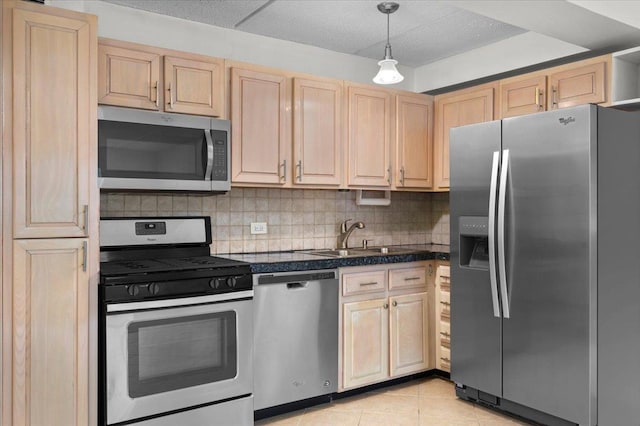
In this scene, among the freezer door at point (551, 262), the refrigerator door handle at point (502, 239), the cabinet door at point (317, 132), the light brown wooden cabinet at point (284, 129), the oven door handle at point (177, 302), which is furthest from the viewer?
the cabinet door at point (317, 132)

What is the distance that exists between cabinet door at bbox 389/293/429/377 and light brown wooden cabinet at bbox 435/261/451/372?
0.08 m

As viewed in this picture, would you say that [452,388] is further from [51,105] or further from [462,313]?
[51,105]

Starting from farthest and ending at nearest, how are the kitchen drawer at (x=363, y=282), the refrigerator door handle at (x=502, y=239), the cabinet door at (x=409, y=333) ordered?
the cabinet door at (x=409, y=333), the kitchen drawer at (x=363, y=282), the refrigerator door handle at (x=502, y=239)

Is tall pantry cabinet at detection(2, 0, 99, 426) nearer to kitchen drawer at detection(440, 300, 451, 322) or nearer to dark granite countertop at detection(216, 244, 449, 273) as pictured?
dark granite countertop at detection(216, 244, 449, 273)

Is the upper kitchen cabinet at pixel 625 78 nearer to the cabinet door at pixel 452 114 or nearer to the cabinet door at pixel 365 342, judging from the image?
the cabinet door at pixel 452 114

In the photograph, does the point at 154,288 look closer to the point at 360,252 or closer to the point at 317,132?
the point at 317,132

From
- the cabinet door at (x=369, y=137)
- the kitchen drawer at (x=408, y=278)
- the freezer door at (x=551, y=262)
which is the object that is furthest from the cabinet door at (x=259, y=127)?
the freezer door at (x=551, y=262)

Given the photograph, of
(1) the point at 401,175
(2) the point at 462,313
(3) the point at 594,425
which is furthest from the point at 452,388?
(1) the point at 401,175

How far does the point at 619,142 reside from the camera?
277 cm

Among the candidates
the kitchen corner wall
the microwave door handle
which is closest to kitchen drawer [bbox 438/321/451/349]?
the kitchen corner wall

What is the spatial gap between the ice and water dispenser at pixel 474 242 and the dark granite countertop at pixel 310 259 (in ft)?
1.24

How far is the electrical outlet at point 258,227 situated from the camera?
3561 millimetres

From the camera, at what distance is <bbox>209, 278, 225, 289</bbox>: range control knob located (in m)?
2.67

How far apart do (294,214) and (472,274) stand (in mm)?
1332
